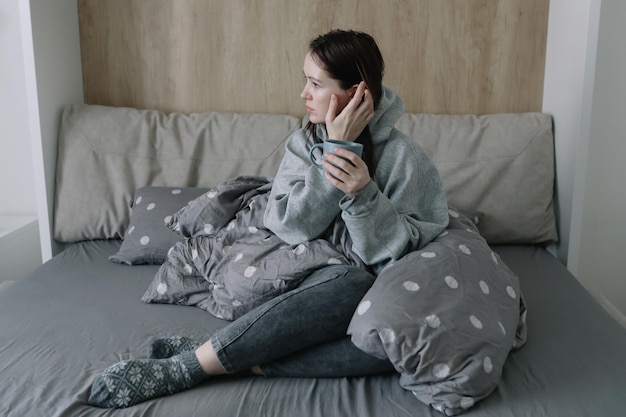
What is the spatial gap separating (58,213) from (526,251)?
1.45 meters

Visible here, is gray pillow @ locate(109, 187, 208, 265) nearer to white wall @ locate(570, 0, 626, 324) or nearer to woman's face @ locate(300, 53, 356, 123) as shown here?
woman's face @ locate(300, 53, 356, 123)

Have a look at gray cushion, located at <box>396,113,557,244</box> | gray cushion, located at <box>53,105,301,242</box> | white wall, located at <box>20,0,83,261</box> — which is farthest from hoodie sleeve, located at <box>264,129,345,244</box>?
white wall, located at <box>20,0,83,261</box>

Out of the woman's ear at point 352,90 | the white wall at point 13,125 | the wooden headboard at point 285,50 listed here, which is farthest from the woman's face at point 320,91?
the white wall at point 13,125

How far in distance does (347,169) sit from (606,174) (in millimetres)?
1221

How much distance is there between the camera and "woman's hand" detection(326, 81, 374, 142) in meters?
1.48

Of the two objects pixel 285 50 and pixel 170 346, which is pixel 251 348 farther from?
pixel 285 50

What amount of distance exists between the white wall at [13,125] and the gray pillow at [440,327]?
1.62 meters

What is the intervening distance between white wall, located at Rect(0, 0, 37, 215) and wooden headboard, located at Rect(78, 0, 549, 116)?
253mm

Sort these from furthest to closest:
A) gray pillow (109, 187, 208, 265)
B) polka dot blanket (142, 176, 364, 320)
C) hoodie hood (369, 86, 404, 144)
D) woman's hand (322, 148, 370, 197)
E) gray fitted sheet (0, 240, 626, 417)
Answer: gray pillow (109, 187, 208, 265) < hoodie hood (369, 86, 404, 144) < polka dot blanket (142, 176, 364, 320) < woman's hand (322, 148, 370, 197) < gray fitted sheet (0, 240, 626, 417)

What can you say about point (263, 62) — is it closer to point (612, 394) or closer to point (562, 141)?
point (562, 141)

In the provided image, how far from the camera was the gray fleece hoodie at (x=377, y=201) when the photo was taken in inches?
56.9

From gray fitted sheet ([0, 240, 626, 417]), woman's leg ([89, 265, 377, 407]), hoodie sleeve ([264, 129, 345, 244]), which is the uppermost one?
hoodie sleeve ([264, 129, 345, 244])

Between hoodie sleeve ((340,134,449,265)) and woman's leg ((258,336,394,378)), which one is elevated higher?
hoodie sleeve ((340,134,449,265))

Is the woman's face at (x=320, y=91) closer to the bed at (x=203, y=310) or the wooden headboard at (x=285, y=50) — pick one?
the bed at (x=203, y=310)
